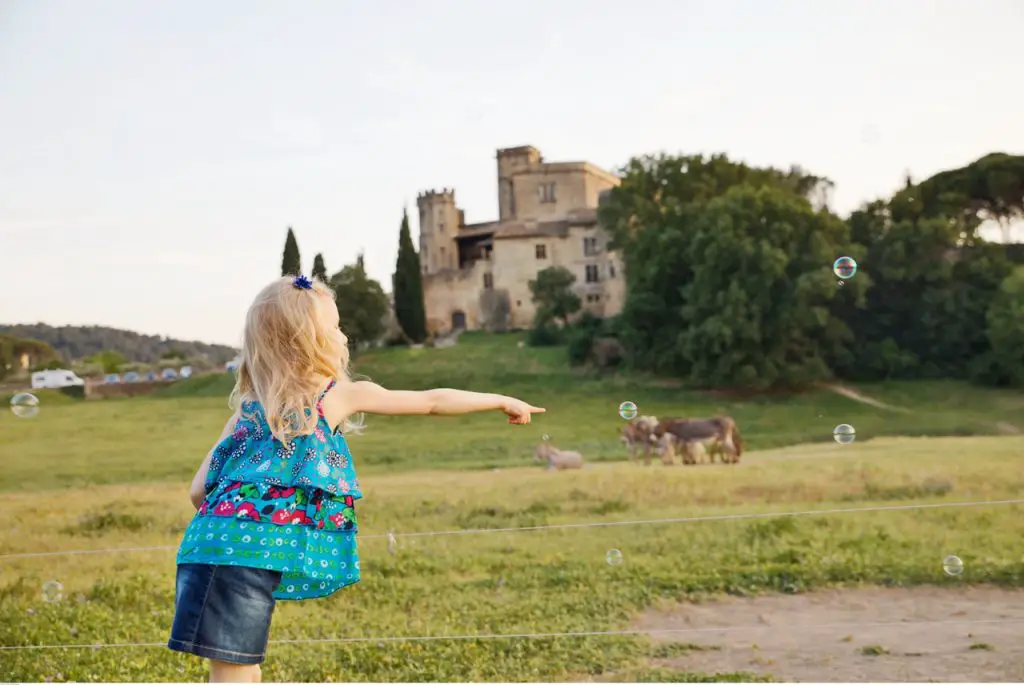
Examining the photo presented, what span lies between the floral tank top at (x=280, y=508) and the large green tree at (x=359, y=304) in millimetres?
3982

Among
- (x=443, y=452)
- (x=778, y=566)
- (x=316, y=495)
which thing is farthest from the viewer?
(x=443, y=452)

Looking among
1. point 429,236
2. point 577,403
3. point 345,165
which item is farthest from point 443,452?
point 345,165

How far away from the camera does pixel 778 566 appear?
550 centimetres

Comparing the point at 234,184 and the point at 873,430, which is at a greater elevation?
the point at 234,184

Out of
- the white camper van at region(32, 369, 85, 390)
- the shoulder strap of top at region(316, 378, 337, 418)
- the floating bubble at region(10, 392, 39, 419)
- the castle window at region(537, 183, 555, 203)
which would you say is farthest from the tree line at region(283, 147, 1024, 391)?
the shoulder strap of top at region(316, 378, 337, 418)

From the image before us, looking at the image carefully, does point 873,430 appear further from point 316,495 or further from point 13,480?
point 13,480

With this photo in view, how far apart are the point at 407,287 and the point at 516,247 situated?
71 cm

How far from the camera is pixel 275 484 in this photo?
2.42 meters

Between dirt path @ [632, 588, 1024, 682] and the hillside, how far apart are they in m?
3.26

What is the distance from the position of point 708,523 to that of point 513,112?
2606 millimetres

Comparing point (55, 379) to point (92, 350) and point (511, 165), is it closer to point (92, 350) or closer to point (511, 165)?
point (92, 350)

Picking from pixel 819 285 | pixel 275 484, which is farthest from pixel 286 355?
pixel 819 285

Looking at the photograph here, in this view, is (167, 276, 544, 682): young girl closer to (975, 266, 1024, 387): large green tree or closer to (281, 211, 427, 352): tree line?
(281, 211, 427, 352): tree line

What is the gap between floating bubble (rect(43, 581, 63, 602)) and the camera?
5.58 m
